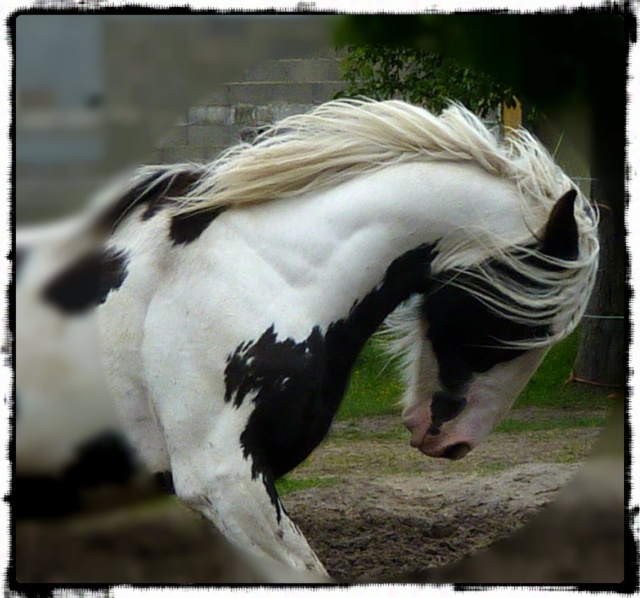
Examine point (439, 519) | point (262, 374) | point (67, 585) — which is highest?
point (262, 374)

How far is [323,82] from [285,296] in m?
0.68

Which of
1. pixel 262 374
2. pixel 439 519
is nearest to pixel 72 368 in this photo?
pixel 262 374

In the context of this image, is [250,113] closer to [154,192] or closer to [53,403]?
[154,192]

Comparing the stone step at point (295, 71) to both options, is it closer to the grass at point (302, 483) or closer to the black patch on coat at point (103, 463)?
the black patch on coat at point (103, 463)

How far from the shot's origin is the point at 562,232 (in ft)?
6.40

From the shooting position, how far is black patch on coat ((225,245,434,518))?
71.1 inches

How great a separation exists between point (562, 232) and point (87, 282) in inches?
36.4

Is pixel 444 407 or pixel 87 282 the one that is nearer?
pixel 87 282

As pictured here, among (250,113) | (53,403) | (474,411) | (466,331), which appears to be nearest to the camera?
(53,403)

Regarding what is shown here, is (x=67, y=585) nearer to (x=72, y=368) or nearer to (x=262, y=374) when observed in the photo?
(x=72, y=368)

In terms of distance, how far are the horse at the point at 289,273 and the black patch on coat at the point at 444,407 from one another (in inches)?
7.4

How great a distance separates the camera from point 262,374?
1803mm

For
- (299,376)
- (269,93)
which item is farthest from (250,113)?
(299,376)

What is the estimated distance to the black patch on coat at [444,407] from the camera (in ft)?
7.09
